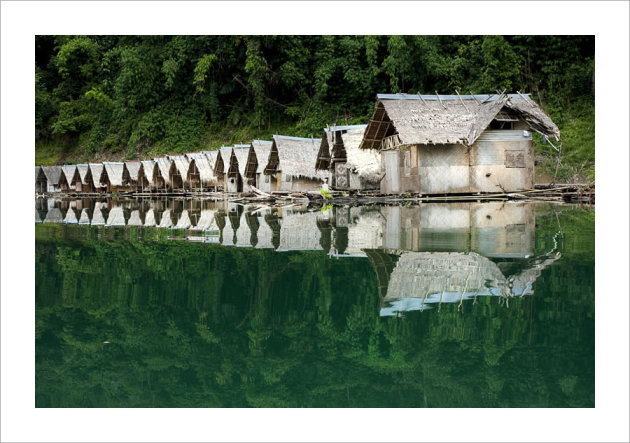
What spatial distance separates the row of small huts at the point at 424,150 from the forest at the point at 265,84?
408 centimetres

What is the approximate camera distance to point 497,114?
18203mm

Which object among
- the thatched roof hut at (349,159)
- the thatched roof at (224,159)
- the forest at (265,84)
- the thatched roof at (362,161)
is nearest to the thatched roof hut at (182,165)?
the thatched roof at (224,159)

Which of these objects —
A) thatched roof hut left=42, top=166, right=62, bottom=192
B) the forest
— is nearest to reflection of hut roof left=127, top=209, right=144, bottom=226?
the forest

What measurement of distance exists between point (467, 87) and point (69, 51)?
28.8 metres

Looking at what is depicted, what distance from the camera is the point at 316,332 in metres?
3.48

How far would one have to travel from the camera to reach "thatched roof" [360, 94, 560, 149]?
695 inches

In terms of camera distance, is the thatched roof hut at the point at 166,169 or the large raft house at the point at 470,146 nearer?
the large raft house at the point at 470,146

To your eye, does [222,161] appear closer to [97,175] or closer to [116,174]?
[116,174]

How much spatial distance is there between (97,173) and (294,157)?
1637 centimetres

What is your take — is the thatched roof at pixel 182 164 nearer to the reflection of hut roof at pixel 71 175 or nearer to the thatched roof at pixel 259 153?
the thatched roof at pixel 259 153

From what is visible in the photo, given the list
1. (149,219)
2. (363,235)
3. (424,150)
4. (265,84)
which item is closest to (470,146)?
(424,150)

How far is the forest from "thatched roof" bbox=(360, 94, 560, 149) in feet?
13.8

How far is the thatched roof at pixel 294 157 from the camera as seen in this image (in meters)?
24.2

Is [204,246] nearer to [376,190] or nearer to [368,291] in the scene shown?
[368,291]
